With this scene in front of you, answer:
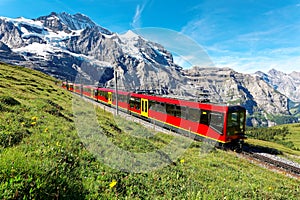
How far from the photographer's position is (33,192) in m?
3.53

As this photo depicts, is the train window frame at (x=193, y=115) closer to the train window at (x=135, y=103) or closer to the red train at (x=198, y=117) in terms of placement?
the red train at (x=198, y=117)

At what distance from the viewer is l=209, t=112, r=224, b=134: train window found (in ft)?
54.0

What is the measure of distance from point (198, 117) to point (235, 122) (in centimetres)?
317

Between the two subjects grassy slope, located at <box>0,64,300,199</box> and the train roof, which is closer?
grassy slope, located at <box>0,64,300,199</box>

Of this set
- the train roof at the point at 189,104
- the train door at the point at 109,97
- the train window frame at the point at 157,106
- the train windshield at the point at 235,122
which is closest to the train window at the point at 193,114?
the train roof at the point at 189,104

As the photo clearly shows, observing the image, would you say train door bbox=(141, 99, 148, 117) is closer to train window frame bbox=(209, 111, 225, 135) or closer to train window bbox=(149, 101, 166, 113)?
train window bbox=(149, 101, 166, 113)

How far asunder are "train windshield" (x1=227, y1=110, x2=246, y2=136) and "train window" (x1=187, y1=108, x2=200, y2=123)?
2.75m

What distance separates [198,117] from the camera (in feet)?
59.3

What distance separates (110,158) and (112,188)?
2.15m

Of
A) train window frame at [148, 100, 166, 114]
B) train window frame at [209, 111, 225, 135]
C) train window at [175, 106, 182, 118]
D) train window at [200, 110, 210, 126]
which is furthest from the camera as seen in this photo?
train window frame at [148, 100, 166, 114]

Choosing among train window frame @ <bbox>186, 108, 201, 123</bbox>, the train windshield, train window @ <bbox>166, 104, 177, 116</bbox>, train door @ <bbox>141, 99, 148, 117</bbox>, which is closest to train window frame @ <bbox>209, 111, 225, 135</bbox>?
the train windshield

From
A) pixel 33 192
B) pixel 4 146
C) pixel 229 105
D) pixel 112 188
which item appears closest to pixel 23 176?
pixel 33 192

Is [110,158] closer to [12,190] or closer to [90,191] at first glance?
[90,191]

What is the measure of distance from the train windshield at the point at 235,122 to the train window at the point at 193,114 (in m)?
2.75
